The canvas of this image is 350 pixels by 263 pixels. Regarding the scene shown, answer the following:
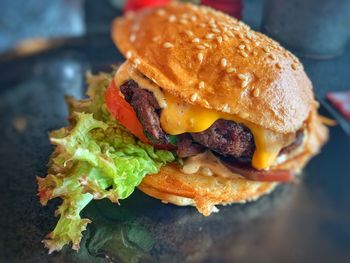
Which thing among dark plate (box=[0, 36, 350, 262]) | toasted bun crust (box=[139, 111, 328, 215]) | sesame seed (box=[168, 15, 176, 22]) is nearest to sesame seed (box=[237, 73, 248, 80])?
dark plate (box=[0, 36, 350, 262])

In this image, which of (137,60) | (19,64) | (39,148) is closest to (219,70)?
(137,60)

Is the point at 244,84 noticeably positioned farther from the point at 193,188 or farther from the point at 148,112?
the point at 193,188

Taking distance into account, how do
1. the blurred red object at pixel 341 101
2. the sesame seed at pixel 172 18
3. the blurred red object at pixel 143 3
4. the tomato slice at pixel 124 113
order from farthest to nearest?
the blurred red object at pixel 143 3 → the sesame seed at pixel 172 18 → the blurred red object at pixel 341 101 → the tomato slice at pixel 124 113

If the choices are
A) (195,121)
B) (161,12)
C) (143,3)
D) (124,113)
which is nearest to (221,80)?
(195,121)

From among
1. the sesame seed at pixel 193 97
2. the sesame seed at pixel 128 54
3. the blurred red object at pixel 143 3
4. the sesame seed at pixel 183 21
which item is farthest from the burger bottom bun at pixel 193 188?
the blurred red object at pixel 143 3

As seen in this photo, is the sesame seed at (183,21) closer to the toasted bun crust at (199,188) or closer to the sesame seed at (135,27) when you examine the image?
the sesame seed at (135,27)

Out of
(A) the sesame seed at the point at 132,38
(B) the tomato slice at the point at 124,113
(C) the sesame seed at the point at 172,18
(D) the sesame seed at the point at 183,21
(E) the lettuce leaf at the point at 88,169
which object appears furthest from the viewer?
(A) the sesame seed at the point at 132,38

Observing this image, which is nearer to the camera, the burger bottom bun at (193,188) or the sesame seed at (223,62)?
the sesame seed at (223,62)
